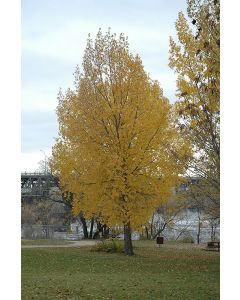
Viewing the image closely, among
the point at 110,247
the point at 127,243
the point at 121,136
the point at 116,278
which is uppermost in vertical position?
the point at 121,136

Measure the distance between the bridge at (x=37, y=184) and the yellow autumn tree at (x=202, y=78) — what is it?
1091 inches

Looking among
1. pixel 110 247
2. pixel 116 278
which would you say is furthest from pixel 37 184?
pixel 116 278

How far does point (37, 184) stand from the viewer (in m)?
45.2

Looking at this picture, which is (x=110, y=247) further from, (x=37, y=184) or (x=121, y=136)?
(x=37, y=184)

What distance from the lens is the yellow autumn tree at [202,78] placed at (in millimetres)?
8172

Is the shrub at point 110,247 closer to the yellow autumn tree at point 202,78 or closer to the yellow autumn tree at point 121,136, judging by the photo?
the yellow autumn tree at point 121,136

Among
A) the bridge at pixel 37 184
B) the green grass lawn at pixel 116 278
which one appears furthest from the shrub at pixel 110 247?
the bridge at pixel 37 184

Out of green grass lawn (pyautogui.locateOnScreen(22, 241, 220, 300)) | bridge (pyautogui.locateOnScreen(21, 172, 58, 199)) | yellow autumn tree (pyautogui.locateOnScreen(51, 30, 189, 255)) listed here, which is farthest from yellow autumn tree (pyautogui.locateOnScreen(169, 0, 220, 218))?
bridge (pyautogui.locateOnScreen(21, 172, 58, 199))

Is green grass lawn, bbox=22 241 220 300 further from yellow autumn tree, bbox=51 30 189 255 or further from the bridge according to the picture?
Result: the bridge

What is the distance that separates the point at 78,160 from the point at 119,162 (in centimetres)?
278

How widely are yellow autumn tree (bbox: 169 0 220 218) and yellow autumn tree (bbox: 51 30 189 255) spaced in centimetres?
576

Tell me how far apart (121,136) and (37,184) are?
29294mm

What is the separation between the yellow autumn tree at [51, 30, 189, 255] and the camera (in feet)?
56.0
